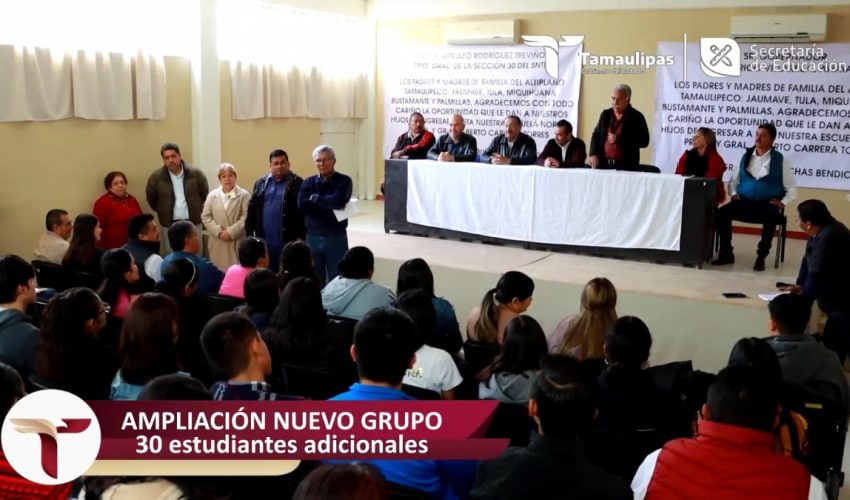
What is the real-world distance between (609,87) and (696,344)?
4629mm

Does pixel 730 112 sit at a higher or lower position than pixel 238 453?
higher

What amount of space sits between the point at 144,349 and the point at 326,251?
3.01 meters

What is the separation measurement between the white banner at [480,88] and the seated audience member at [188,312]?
20.8 ft

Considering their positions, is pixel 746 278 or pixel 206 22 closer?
pixel 746 278

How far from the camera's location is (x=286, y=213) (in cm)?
565

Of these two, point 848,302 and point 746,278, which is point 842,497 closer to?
point 848,302

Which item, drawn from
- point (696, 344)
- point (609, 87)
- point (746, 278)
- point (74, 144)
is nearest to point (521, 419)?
point (696, 344)

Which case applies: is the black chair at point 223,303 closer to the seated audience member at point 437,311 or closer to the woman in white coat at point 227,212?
the seated audience member at point 437,311

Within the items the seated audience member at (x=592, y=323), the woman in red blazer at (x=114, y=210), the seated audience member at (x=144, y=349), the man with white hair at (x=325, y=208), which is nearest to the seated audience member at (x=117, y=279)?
the seated audience member at (x=144, y=349)

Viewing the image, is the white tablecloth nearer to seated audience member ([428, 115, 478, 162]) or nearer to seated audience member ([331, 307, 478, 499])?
seated audience member ([428, 115, 478, 162])

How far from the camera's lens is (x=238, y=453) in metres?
2.05

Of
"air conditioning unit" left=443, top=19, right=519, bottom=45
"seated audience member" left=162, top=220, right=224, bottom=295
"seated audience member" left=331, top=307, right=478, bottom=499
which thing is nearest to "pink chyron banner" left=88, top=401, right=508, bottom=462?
"seated audience member" left=331, top=307, right=478, bottom=499

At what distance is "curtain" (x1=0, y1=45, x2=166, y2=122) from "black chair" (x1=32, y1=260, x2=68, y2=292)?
7.34ft

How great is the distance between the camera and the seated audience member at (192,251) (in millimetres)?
4207
